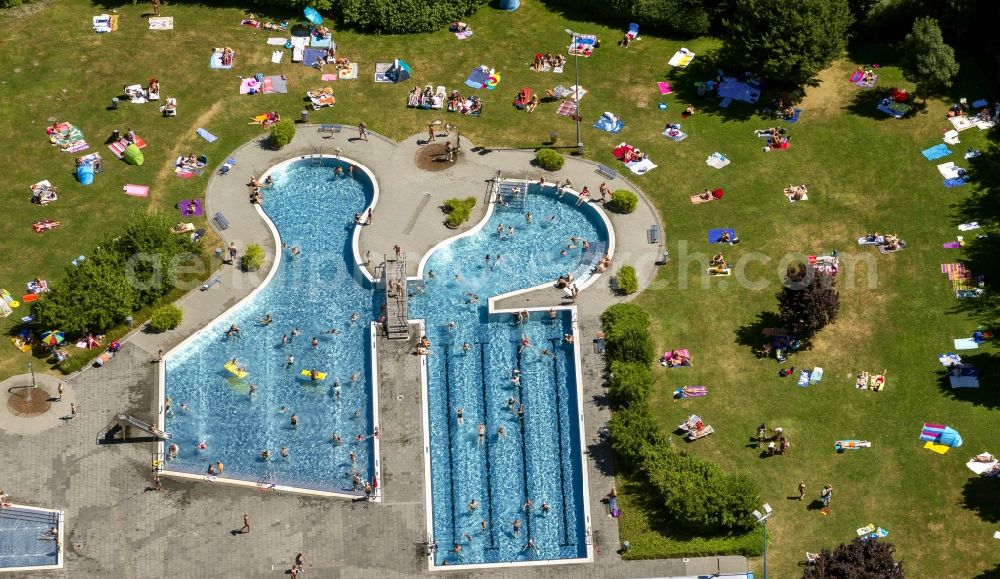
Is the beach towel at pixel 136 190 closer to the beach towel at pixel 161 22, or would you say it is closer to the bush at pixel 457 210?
the beach towel at pixel 161 22

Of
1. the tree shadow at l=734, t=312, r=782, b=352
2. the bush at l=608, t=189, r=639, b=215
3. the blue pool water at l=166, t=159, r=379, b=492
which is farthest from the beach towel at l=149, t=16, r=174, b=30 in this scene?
the tree shadow at l=734, t=312, r=782, b=352

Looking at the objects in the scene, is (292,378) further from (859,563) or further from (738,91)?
(738,91)

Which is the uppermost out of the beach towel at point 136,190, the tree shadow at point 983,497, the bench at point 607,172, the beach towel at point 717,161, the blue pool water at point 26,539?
the beach towel at point 717,161

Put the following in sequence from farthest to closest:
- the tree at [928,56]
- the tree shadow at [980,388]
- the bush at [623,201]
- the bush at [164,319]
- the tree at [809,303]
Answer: the tree at [928,56]
the bush at [623,201]
the bush at [164,319]
the tree at [809,303]
the tree shadow at [980,388]

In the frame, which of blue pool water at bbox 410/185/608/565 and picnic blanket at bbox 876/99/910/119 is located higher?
picnic blanket at bbox 876/99/910/119

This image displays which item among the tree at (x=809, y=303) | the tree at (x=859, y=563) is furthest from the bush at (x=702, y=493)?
the tree at (x=809, y=303)

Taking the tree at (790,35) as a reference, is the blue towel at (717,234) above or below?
below

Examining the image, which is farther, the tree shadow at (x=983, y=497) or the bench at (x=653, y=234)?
the bench at (x=653, y=234)

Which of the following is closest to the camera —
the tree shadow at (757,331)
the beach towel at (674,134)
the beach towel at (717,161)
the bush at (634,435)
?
the bush at (634,435)

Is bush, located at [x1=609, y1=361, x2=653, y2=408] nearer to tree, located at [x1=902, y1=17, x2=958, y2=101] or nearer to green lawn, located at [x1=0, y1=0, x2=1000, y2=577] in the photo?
green lawn, located at [x1=0, y1=0, x2=1000, y2=577]
